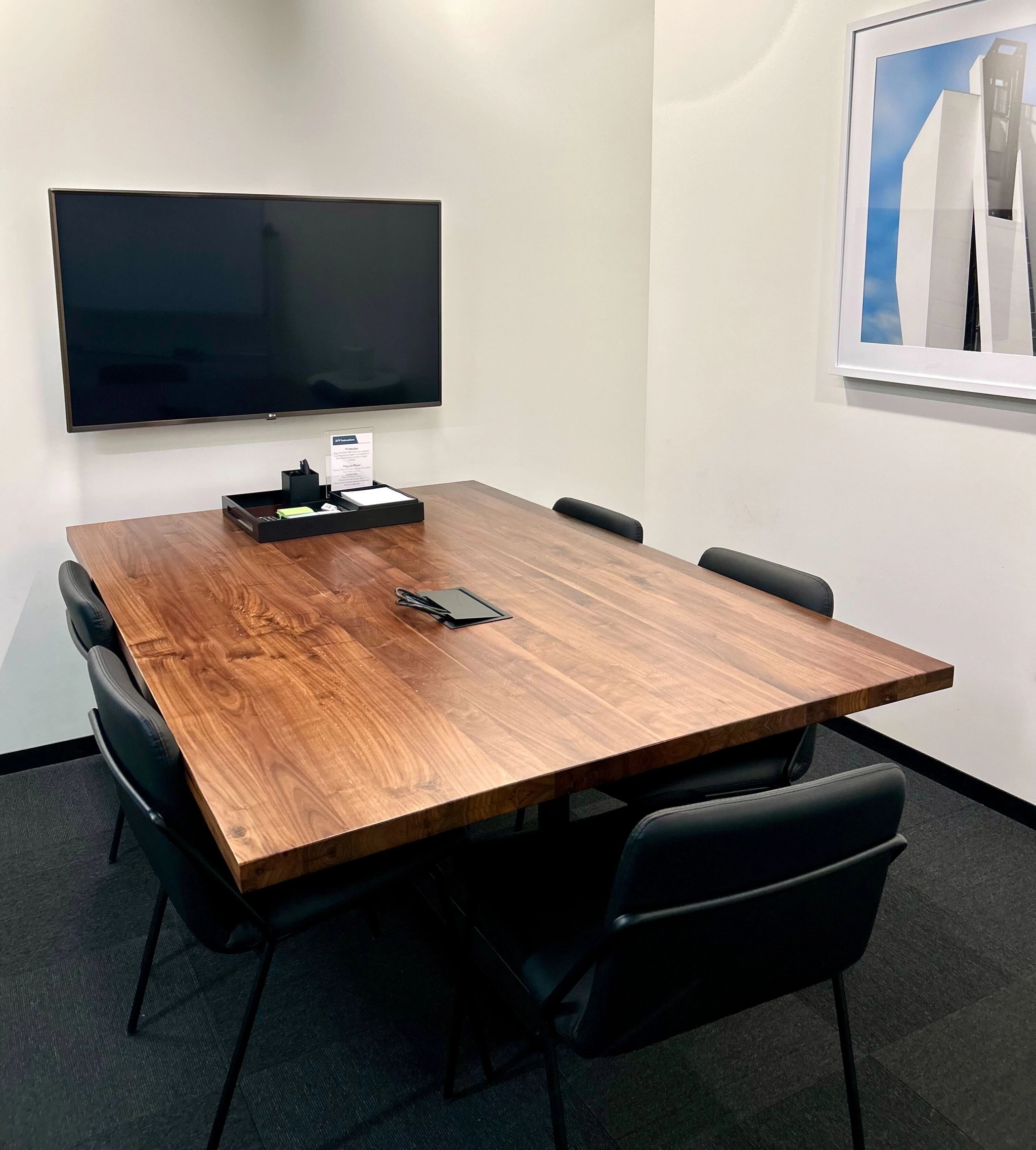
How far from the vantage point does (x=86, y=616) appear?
87.1 inches

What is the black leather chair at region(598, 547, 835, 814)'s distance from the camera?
2172 mm

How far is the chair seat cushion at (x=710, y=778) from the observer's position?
7.10 feet

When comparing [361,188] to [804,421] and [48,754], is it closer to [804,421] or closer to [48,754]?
[804,421]

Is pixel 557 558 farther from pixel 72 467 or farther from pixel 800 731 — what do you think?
pixel 72 467

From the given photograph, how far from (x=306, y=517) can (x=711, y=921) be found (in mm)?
1857

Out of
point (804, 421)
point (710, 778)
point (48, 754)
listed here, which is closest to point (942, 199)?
point (804, 421)

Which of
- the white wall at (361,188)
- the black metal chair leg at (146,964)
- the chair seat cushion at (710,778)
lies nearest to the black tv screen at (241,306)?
the white wall at (361,188)

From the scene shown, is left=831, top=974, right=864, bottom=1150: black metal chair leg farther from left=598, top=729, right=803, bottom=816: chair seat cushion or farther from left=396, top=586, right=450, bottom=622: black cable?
left=396, top=586, right=450, bottom=622: black cable

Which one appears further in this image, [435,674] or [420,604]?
[420,604]

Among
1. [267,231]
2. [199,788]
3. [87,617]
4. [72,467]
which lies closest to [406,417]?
[267,231]

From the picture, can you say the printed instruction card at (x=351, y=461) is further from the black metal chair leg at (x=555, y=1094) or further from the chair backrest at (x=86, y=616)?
the black metal chair leg at (x=555, y=1094)

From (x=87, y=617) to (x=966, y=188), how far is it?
8.34 feet

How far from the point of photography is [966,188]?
2.84m

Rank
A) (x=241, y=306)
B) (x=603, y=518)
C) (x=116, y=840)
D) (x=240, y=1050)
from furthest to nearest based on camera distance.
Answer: (x=241, y=306)
(x=603, y=518)
(x=116, y=840)
(x=240, y=1050)
